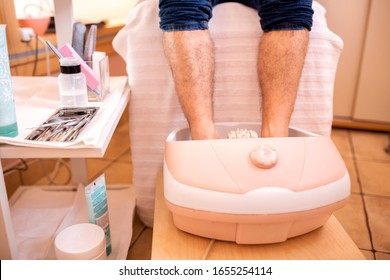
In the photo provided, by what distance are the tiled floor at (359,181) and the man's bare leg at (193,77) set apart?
14.2 inches

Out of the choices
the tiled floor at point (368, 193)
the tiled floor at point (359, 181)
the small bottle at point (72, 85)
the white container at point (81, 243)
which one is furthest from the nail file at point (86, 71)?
the tiled floor at point (368, 193)

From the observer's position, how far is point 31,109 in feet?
2.21

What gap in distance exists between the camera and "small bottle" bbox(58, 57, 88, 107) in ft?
2.16

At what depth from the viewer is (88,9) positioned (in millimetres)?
1617

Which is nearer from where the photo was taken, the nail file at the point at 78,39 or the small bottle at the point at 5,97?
the small bottle at the point at 5,97

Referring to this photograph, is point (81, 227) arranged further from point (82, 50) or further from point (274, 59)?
point (274, 59)

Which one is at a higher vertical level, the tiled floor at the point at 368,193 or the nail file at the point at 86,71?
the nail file at the point at 86,71

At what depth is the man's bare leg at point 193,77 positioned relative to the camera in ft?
2.17

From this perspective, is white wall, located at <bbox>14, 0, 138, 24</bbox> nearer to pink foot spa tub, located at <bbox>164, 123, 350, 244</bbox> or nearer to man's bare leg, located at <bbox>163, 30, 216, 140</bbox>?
man's bare leg, located at <bbox>163, 30, 216, 140</bbox>

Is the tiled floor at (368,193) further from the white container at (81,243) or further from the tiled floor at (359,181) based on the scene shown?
the white container at (81,243)

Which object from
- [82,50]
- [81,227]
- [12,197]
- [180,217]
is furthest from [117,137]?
[180,217]

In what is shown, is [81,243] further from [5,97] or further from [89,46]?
[89,46]

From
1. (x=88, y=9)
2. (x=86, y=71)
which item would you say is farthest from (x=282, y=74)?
(x=88, y=9)

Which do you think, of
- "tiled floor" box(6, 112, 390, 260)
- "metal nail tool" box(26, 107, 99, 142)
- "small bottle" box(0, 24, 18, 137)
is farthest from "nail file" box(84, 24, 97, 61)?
"tiled floor" box(6, 112, 390, 260)
